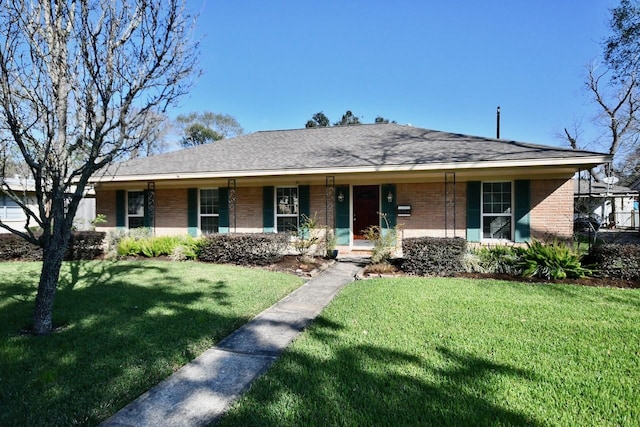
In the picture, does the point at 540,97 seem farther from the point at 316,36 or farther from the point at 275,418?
the point at 275,418

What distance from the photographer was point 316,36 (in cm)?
1227

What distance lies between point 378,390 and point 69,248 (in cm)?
1101

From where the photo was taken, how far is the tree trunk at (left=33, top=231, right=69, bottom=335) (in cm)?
389

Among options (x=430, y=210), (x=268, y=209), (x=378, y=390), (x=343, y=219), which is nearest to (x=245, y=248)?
(x=268, y=209)

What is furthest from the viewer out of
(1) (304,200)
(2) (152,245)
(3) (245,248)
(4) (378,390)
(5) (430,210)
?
(1) (304,200)

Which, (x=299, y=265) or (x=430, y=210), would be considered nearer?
(x=299, y=265)

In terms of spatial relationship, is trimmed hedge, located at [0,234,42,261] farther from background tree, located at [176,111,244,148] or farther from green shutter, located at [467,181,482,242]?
background tree, located at [176,111,244,148]

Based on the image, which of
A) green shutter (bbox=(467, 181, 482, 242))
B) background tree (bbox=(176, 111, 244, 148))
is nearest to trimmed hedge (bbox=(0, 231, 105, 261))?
green shutter (bbox=(467, 181, 482, 242))

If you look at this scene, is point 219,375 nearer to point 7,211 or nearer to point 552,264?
point 552,264

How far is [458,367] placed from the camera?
3.19 metres

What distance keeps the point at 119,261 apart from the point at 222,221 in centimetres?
329

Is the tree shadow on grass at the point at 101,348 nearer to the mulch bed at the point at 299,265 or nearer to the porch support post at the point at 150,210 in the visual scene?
the mulch bed at the point at 299,265

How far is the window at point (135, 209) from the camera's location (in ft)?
41.1

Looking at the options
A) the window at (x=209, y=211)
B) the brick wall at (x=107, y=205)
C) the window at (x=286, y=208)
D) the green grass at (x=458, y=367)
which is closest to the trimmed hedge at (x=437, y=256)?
the green grass at (x=458, y=367)
